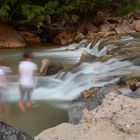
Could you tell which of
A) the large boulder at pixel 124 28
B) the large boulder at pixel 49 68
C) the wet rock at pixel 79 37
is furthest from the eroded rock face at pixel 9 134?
the large boulder at pixel 124 28

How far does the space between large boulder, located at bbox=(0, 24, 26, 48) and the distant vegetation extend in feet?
2.31

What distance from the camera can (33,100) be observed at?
9.88 m

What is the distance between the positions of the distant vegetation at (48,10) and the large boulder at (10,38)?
27.8 inches

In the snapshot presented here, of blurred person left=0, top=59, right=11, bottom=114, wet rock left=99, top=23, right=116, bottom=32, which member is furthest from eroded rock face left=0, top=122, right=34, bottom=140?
wet rock left=99, top=23, right=116, bottom=32

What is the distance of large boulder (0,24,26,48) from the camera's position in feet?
66.7

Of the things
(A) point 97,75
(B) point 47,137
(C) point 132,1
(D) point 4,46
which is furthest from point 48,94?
(C) point 132,1

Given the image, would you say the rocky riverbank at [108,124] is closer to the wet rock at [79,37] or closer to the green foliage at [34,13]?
the green foliage at [34,13]

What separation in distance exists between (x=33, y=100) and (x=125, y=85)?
229cm

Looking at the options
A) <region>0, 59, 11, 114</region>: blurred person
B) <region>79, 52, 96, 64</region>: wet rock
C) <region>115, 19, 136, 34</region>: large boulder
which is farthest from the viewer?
<region>115, 19, 136, 34</region>: large boulder

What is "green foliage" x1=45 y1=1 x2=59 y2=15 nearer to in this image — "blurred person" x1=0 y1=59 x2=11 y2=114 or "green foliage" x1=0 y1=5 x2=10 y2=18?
"green foliage" x1=0 y1=5 x2=10 y2=18

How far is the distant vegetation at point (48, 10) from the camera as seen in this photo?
2111 centimetres

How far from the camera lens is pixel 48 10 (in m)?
21.8

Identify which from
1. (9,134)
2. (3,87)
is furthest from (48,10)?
(9,134)

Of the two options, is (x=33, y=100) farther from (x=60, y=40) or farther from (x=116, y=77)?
(x=60, y=40)
